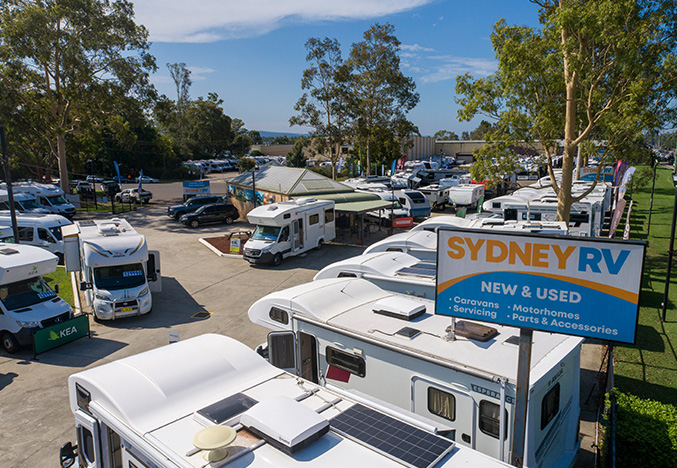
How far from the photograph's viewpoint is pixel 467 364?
240 inches

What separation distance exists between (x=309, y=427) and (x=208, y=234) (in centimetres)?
2449

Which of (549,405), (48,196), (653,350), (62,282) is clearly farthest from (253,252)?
(48,196)

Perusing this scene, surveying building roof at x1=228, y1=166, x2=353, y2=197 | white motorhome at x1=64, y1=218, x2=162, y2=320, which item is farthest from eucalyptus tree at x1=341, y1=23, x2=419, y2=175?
white motorhome at x1=64, y1=218, x2=162, y2=320

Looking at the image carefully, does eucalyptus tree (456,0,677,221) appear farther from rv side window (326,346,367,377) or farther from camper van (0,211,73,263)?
camper van (0,211,73,263)

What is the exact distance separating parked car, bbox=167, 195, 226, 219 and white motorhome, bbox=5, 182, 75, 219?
628 cm

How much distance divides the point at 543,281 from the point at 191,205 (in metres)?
30.0

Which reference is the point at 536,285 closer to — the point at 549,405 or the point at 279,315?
the point at 549,405

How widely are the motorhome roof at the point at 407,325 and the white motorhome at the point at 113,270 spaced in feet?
23.0

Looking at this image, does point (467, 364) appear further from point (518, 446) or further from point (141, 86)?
point (141, 86)

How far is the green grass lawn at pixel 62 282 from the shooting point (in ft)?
55.5

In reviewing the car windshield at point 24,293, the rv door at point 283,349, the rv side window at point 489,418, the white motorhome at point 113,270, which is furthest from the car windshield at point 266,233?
the rv side window at point 489,418

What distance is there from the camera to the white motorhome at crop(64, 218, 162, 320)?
14.3 meters

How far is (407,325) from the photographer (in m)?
7.43

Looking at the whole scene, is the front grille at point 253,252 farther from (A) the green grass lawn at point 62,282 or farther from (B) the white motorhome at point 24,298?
(B) the white motorhome at point 24,298
